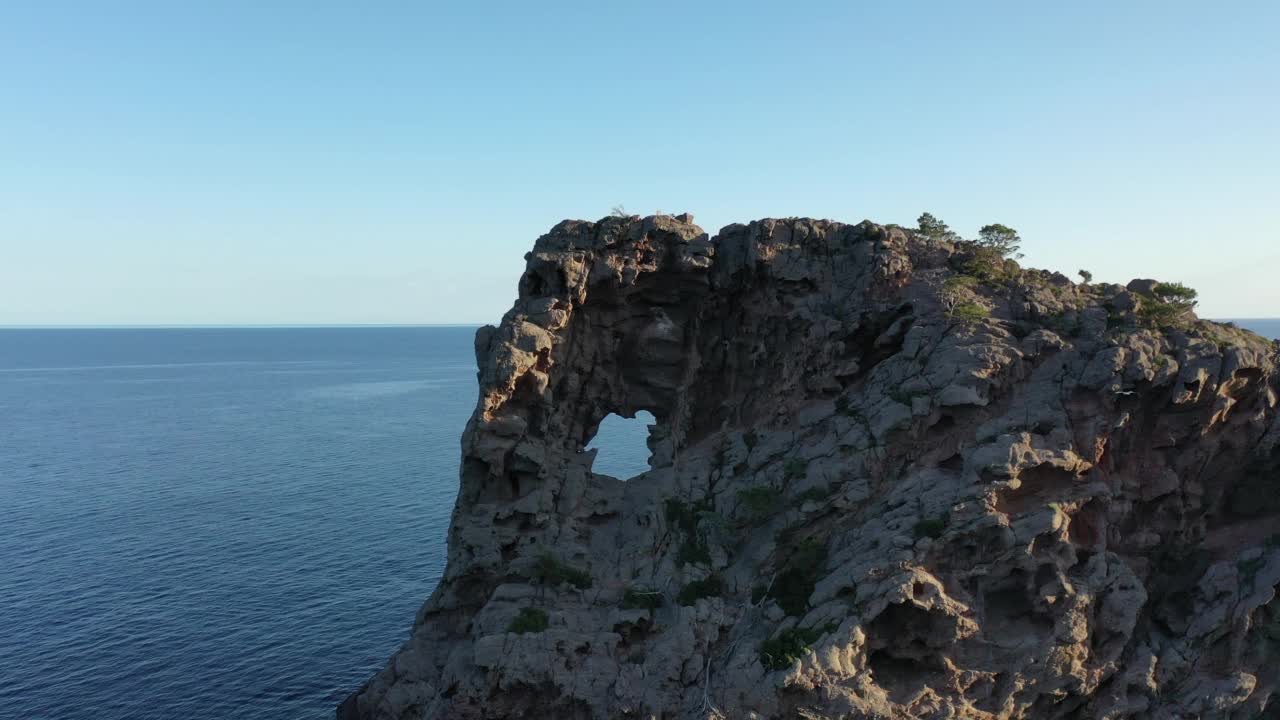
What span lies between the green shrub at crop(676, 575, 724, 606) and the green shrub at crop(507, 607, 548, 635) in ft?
26.5

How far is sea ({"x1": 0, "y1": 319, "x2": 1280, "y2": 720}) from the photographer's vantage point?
188 feet

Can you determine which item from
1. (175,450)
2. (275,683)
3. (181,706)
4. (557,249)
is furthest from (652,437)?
(175,450)

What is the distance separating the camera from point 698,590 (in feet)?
148

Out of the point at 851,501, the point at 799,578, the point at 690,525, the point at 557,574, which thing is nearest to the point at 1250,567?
the point at 851,501

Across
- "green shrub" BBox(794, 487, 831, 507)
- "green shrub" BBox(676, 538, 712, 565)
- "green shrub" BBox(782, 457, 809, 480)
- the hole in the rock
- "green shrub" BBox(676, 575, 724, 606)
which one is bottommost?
the hole in the rock

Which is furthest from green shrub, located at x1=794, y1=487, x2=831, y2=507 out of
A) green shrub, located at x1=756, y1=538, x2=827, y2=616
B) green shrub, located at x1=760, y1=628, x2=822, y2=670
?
green shrub, located at x1=760, y1=628, x2=822, y2=670

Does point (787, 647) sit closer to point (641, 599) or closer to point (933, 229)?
point (641, 599)

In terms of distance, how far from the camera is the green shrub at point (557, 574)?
48000 mm

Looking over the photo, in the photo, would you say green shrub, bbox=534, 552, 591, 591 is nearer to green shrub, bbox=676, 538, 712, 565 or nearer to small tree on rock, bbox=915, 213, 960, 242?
green shrub, bbox=676, 538, 712, 565

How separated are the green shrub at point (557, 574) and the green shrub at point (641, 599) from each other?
10.5 ft

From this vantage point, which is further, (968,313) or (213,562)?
(213,562)

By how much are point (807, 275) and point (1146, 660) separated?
98.9 feet

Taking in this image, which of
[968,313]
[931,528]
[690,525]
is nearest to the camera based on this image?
[931,528]

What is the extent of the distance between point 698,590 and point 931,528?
13.9m
